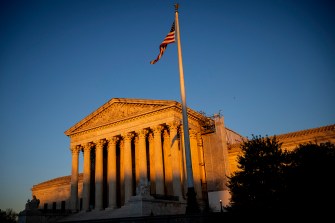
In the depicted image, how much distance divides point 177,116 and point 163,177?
673 centimetres

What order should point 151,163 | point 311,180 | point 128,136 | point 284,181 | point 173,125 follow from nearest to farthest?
point 311,180 < point 284,181 < point 173,125 < point 128,136 < point 151,163

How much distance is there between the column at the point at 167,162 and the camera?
33250mm

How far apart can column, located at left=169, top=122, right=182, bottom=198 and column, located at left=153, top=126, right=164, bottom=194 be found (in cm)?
140

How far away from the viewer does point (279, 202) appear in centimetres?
1644

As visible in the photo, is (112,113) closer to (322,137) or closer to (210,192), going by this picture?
(210,192)

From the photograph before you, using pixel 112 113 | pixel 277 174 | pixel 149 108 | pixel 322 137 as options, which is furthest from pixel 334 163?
pixel 112 113

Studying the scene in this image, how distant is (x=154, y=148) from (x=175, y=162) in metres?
3.85

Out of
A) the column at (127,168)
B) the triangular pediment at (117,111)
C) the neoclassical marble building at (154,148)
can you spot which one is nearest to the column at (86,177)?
the neoclassical marble building at (154,148)

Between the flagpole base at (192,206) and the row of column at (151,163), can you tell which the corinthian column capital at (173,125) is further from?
the flagpole base at (192,206)

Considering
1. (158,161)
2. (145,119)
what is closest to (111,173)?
(158,161)

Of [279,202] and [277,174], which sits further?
[277,174]

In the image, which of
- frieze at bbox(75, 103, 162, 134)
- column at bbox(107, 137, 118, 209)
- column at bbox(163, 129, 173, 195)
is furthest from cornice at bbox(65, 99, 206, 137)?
column at bbox(163, 129, 173, 195)

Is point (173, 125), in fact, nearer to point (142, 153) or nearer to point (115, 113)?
point (142, 153)

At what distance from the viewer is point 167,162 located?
34219mm
